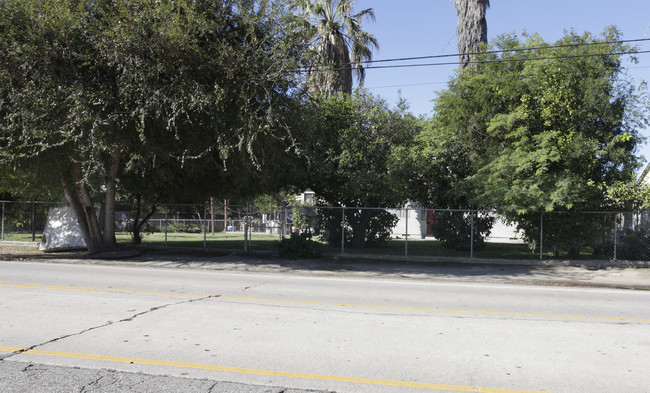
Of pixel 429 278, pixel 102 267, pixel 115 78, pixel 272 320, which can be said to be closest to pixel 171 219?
pixel 102 267

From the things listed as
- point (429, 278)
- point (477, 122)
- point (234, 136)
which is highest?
point (477, 122)

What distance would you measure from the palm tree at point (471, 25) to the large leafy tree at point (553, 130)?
4.33 metres

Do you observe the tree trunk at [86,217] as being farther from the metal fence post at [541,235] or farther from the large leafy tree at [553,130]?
the metal fence post at [541,235]

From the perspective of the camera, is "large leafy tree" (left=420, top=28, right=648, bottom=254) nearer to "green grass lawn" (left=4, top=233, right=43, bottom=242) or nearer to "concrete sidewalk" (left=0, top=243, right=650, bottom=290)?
"concrete sidewalk" (left=0, top=243, right=650, bottom=290)

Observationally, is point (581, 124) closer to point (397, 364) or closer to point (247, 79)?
point (247, 79)

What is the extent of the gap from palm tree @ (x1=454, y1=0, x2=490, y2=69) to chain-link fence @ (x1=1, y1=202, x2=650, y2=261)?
7.05 meters

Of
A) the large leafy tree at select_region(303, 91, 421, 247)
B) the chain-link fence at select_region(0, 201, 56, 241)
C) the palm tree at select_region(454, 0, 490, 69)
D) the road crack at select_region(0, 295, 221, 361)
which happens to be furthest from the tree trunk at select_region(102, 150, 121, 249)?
the palm tree at select_region(454, 0, 490, 69)

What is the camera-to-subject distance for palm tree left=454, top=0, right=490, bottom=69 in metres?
19.7

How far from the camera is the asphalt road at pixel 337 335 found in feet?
15.7

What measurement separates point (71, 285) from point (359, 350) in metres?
7.12

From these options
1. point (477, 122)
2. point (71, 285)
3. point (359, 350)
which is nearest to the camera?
point (359, 350)

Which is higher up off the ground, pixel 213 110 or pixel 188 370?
pixel 213 110

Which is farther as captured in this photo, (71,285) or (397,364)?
(71,285)

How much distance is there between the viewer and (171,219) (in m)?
21.2
